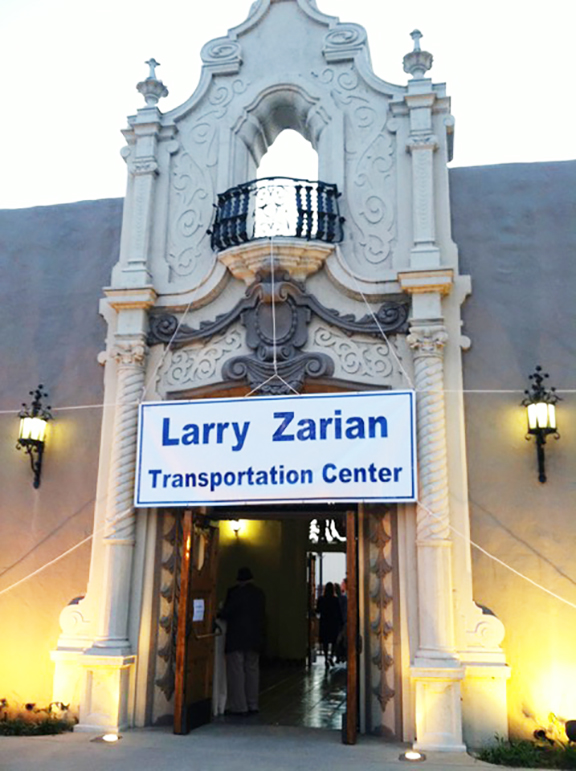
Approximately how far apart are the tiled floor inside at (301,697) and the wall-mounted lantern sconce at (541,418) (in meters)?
3.31

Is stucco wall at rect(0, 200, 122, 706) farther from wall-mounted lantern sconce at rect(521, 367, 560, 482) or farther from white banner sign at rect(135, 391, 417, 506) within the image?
wall-mounted lantern sconce at rect(521, 367, 560, 482)

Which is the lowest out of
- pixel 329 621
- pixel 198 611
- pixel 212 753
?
pixel 212 753

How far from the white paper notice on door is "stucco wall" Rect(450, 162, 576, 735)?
2691 mm

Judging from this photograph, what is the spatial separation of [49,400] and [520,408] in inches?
194

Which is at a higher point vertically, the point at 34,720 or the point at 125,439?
the point at 125,439

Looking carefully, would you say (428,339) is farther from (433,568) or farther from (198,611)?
(198,611)

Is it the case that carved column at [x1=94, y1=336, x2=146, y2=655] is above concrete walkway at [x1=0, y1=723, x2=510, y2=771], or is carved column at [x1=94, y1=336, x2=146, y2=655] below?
above

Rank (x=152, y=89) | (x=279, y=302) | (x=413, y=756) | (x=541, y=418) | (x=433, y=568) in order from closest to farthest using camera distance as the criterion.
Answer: (x=413, y=756) < (x=433, y=568) < (x=541, y=418) < (x=279, y=302) < (x=152, y=89)

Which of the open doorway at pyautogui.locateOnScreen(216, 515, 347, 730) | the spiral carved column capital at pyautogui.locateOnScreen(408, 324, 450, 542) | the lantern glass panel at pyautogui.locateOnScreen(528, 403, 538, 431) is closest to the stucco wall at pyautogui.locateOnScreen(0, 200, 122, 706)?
the spiral carved column capital at pyautogui.locateOnScreen(408, 324, 450, 542)

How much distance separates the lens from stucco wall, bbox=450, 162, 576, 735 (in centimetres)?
665

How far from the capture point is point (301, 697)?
9.33m

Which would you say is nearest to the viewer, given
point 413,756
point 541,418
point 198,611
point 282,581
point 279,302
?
point 413,756

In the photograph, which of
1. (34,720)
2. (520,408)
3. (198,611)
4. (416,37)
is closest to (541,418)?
(520,408)

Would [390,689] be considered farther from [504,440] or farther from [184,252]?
[184,252]
